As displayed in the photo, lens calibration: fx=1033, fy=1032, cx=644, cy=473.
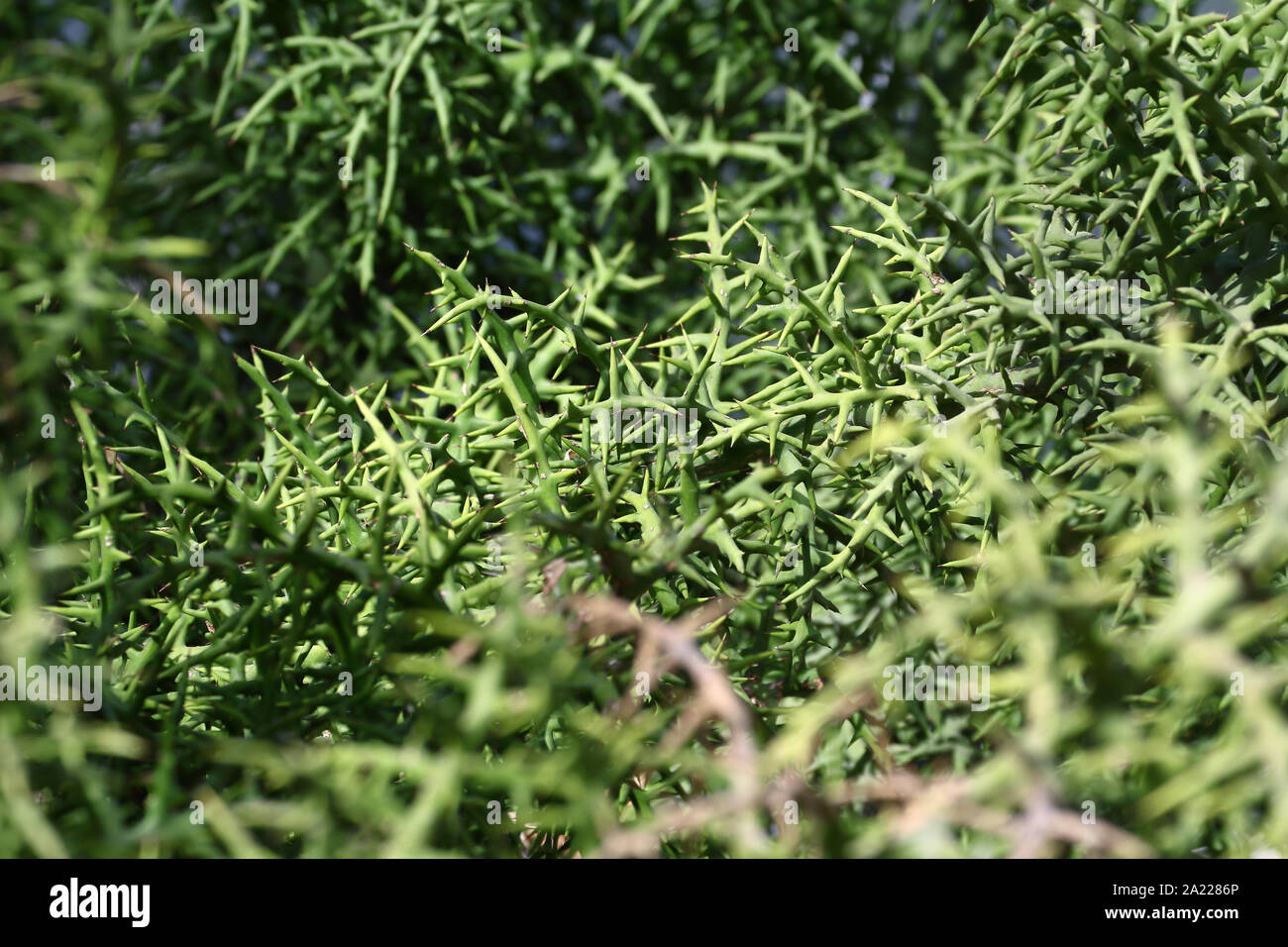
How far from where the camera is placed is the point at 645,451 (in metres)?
0.65

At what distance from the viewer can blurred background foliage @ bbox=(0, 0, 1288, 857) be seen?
0.39m

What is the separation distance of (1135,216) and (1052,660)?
1.41 feet

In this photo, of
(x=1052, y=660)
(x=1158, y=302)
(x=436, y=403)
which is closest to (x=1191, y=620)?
(x=1052, y=660)

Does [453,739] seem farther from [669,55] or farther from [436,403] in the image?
[669,55]

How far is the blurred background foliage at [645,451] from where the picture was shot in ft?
1.27

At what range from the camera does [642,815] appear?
22.0 inches

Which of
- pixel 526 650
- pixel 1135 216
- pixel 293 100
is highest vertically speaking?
pixel 293 100
